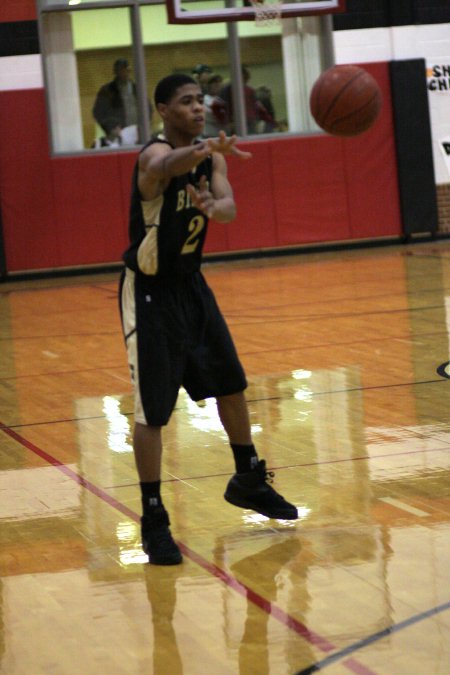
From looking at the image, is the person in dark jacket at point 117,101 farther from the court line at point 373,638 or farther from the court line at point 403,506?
the court line at point 373,638

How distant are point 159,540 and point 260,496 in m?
0.56

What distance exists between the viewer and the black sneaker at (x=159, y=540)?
172 inches

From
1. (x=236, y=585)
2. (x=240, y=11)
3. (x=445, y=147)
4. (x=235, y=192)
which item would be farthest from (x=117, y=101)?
(x=236, y=585)

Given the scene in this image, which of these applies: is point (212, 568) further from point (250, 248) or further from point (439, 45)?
point (439, 45)

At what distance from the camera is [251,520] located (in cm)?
494

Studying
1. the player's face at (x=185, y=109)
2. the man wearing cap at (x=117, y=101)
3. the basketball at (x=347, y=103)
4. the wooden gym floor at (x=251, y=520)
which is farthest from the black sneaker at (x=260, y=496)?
the man wearing cap at (x=117, y=101)

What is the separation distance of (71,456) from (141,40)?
10722mm

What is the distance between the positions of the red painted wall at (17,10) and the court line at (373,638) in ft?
43.2

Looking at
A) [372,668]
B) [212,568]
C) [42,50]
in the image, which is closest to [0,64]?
[42,50]

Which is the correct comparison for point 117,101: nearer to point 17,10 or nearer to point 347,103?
point 17,10

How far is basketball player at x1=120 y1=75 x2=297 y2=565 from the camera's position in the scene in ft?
14.5

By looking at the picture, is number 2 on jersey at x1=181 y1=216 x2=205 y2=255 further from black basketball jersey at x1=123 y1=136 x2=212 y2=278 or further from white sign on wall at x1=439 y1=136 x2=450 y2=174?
white sign on wall at x1=439 y1=136 x2=450 y2=174

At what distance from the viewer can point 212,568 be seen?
14.1 ft

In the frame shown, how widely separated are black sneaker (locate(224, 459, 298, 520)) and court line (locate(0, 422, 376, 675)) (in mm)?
371
